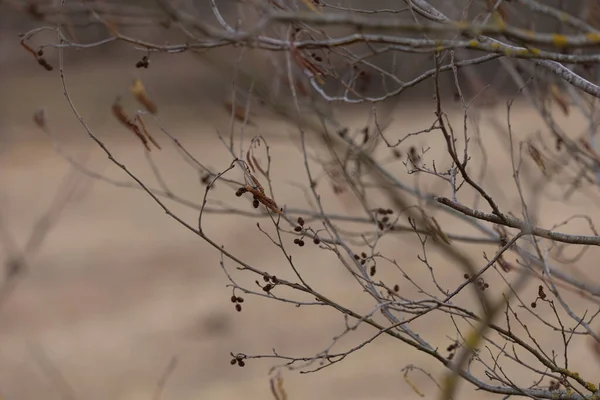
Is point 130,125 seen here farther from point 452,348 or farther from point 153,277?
point 153,277

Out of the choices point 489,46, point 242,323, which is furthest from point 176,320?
point 489,46

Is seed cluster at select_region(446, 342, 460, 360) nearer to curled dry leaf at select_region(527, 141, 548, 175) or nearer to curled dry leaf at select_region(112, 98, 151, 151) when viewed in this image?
curled dry leaf at select_region(527, 141, 548, 175)

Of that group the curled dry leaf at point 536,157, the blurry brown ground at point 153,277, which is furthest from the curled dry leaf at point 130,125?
the blurry brown ground at point 153,277

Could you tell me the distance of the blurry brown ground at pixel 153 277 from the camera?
309 inches

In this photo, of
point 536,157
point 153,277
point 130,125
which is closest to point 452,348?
point 536,157

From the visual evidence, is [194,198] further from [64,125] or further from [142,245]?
[64,125]

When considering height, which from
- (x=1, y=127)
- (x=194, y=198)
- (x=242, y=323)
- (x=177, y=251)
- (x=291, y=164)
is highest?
(x=1, y=127)

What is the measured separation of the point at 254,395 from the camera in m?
7.59

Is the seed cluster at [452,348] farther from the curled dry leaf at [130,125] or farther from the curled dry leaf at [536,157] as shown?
the curled dry leaf at [130,125]

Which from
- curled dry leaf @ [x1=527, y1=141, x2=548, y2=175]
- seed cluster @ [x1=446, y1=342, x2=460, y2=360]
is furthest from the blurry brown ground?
seed cluster @ [x1=446, y1=342, x2=460, y2=360]

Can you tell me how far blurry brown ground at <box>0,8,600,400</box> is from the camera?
7.84m

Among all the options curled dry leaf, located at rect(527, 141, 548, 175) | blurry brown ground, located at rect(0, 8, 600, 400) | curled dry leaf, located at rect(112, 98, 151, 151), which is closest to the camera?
curled dry leaf, located at rect(112, 98, 151, 151)

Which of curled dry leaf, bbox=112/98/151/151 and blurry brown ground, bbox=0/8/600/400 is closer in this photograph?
curled dry leaf, bbox=112/98/151/151

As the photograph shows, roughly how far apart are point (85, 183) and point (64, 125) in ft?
7.13
